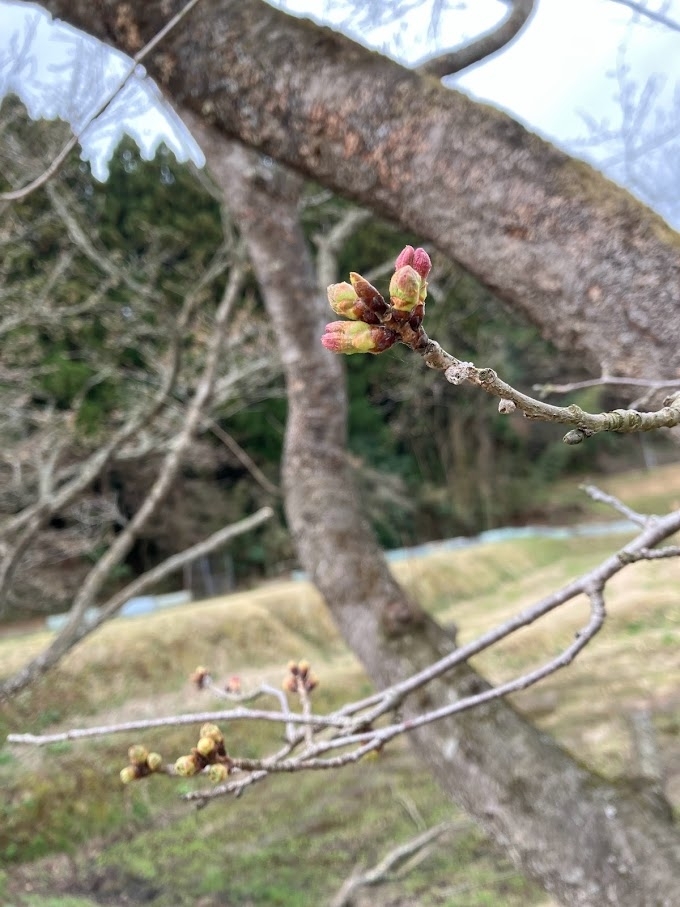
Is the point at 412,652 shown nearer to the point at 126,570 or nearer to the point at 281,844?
the point at 281,844

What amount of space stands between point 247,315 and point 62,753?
196 inches

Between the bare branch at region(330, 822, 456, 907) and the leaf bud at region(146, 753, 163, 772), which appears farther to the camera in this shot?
the bare branch at region(330, 822, 456, 907)

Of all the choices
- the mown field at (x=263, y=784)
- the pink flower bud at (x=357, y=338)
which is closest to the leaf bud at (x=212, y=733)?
the pink flower bud at (x=357, y=338)

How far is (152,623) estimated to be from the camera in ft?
29.2

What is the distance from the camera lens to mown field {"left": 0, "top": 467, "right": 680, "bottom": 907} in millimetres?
4617

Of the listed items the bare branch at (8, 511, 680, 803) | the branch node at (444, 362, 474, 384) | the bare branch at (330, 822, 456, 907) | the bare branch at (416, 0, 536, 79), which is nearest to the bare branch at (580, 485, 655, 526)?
the bare branch at (8, 511, 680, 803)

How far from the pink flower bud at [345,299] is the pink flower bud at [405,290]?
3cm

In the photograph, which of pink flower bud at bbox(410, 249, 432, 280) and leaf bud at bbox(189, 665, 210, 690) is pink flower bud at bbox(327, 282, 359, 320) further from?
leaf bud at bbox(189, 665, 210, 690)

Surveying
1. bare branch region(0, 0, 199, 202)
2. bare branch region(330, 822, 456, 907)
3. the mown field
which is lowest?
the mown field

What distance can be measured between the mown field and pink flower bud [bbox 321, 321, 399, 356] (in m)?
4.17

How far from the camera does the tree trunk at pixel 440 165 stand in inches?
60.9

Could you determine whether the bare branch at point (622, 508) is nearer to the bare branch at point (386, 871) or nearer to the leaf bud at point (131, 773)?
the leaf bud at point (131, 773)

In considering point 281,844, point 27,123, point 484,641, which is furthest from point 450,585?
point 484,641

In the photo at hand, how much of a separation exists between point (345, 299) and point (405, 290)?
0.15ft
